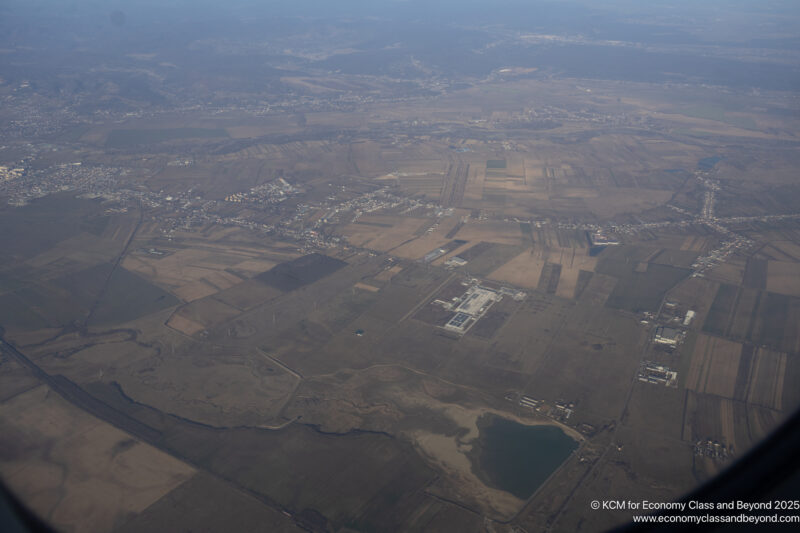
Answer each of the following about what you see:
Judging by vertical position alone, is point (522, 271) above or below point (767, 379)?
below

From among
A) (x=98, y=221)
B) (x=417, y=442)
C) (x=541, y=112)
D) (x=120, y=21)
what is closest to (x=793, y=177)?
(x=541, y=112)

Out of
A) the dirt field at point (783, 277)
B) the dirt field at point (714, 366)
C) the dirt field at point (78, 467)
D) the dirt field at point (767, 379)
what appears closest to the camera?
the dirt field at point (78, 467)

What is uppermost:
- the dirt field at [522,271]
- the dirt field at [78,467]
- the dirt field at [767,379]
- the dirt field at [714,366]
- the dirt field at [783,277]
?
the dirt field at [783,277]

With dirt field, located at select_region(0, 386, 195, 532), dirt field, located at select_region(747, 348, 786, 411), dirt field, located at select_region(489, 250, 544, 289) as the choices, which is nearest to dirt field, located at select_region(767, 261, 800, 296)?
dirt field, located at select_region(747, 348, 786, 411)

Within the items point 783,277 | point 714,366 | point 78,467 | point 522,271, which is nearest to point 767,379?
point 714,366

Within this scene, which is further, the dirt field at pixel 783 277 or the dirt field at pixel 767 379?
the dirt field at pixel 783 277

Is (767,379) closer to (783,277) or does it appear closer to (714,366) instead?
(714,366)

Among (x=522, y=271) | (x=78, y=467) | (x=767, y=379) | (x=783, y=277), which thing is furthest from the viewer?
(x=522, y=271)

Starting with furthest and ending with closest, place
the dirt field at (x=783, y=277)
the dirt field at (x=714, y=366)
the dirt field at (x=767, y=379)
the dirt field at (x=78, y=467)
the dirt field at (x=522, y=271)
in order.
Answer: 1. the dirt field at (x=522, y=271)
2. the dirt field at (x=783, y=277)
3. the dirt field at (x=714, y=366)
4. the dirt field at (x=767, y=379)
5. the dirt field at (x=78, y=467)

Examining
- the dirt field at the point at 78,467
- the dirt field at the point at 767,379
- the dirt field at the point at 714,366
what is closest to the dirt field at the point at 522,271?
the dirt field at the point at 714,366

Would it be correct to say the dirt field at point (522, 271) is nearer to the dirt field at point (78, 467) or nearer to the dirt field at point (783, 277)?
the dirt field at point (783, 277)

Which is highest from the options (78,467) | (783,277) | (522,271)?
(783,277)
